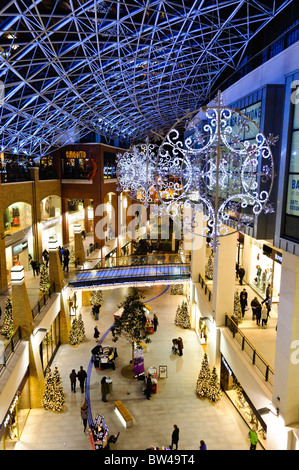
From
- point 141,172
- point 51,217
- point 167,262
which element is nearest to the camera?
point 141,172

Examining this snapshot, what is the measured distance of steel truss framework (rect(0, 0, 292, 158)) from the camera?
13219 millimetres

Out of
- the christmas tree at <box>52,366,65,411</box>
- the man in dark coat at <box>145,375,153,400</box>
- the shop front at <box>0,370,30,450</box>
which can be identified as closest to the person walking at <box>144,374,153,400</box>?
the man in dark coat at <box>145,375,153,400</box>

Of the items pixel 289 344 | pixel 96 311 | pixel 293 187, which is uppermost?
pixel 293 187

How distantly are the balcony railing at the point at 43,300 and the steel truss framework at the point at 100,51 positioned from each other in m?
9.71

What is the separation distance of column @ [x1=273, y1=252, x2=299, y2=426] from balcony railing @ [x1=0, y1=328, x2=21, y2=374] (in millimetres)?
8128

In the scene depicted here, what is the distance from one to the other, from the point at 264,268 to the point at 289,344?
11544 millimetres

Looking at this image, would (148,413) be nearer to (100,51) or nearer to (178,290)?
(178,290)

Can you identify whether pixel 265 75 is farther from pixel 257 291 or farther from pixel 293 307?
pixel 257 291

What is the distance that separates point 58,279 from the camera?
18.7 metres

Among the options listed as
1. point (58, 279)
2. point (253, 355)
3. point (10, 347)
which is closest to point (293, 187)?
point (253, 355)

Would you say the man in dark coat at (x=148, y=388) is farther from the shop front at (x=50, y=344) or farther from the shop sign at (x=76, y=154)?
the shop sign at (x=76, y=154)

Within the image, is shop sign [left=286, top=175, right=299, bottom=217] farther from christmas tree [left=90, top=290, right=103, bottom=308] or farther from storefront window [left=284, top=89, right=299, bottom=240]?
christmas tree [left=90, top=290, right=103, bottom=308]

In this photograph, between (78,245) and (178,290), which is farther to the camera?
(178,290)

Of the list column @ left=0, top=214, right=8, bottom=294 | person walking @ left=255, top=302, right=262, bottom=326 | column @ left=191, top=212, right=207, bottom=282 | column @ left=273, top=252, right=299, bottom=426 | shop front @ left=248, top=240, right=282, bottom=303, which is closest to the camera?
column @ left=273, top=252, right=299, bottom=426
